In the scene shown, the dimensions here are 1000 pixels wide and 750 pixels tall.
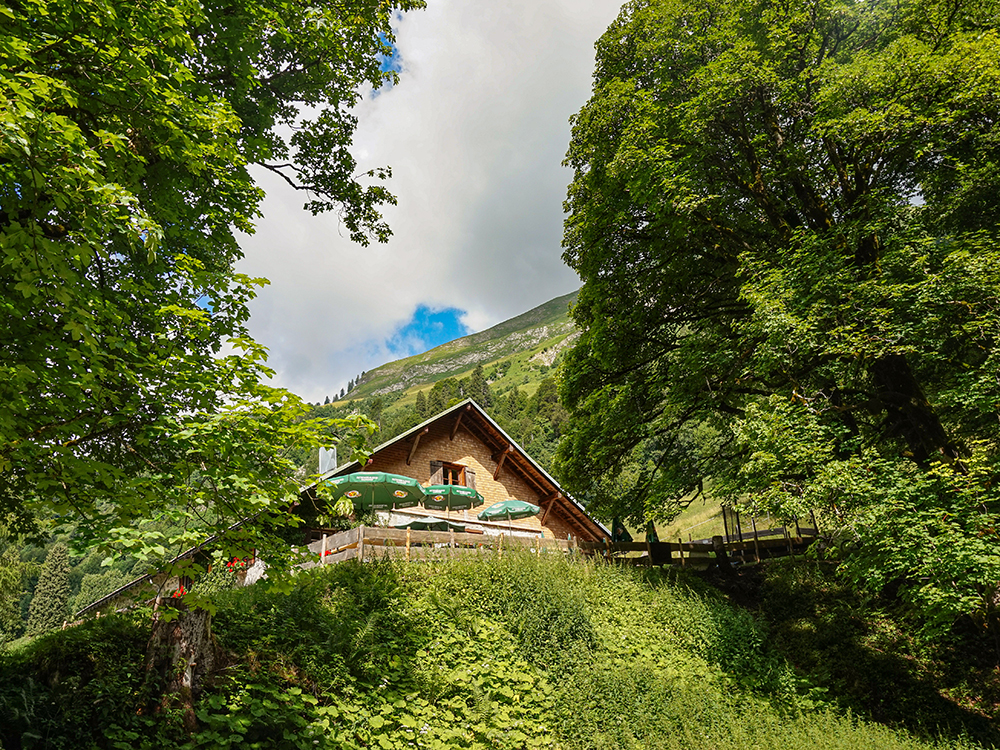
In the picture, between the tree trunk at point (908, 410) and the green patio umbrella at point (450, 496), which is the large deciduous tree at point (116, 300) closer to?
the green patio umbrella at point (450, 496)

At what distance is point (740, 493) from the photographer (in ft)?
38.0

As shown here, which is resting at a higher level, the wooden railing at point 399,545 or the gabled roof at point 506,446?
the gabled roof at point 506,446

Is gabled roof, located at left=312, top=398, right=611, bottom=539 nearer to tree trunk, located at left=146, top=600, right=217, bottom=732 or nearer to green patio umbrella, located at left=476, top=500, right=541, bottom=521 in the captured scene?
green patio umbrella, located at left=476, top=500, right=541, bottom=521

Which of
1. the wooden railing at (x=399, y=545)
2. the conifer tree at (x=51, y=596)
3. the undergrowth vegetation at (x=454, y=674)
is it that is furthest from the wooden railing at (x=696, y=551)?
the conifer tree at (x=51, y=596)

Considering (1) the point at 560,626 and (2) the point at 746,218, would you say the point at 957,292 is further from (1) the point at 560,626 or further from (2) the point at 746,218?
(1) the point at 560,626

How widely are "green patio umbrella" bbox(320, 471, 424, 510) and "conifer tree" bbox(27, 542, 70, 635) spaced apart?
254 ft

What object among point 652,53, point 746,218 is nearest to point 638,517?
point 746,218

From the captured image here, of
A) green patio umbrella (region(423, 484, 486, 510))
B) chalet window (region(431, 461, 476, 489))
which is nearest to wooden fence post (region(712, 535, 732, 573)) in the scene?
green patio umbrella (region(423, 484, 486, 510))

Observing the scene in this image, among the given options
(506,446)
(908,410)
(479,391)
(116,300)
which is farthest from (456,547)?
(479,391)

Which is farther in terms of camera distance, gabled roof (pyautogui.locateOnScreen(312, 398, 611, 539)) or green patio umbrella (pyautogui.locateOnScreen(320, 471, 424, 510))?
gabled roof (pyautogui.locateOnScreen(312, 398, 611, 539))

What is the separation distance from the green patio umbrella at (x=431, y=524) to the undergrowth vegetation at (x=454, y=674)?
17.0ft

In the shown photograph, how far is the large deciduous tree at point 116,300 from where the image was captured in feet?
14.6

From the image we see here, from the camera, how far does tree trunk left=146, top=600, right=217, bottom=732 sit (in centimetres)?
611

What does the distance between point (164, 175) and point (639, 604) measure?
42.4ft
